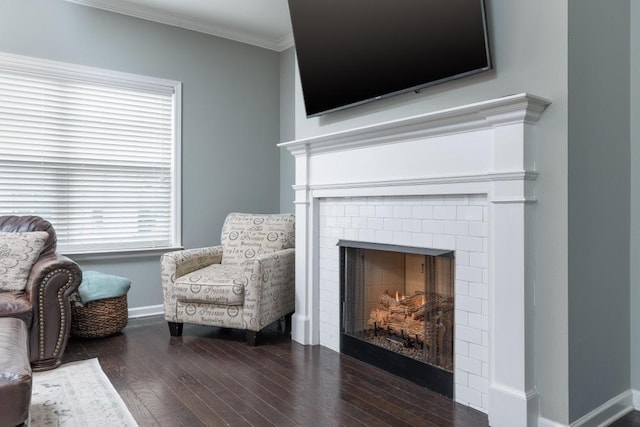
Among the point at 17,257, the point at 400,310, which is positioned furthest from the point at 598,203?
the point at 17,257

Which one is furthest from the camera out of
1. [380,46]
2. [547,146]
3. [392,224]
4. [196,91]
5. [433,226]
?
[196,91]

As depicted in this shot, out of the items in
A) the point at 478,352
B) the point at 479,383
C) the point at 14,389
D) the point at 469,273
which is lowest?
the point at 479,383

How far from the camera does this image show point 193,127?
4180mm

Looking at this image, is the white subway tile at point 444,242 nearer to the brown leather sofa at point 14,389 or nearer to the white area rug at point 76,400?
the white area rug at point 76,400

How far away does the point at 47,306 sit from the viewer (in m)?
2.67

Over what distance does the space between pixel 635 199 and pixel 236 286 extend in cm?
232

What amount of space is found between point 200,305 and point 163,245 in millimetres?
1113

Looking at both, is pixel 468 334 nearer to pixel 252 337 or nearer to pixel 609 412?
pixel 609 412

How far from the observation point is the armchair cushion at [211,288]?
3080 mm

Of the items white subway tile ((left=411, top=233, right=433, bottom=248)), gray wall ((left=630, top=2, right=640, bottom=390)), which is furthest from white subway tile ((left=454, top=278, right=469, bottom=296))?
gray wall ((left=630, top=2, right=640, bottom=390))

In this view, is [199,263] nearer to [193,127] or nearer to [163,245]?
[163,245]

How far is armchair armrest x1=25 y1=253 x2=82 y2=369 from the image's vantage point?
2.64 metres

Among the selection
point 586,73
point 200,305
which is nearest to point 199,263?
→ point 200,305

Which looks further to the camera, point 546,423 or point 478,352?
point 478,352
